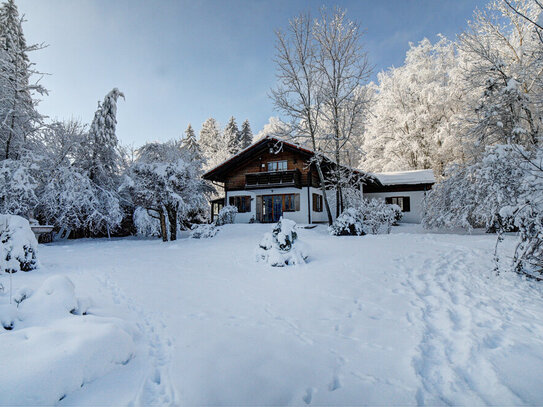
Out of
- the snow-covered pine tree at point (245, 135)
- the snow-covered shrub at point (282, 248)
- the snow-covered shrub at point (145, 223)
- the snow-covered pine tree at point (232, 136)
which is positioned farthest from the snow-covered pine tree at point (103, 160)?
the snow-covered pine tree at point (245, 135)

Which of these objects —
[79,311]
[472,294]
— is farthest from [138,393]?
[472,294]

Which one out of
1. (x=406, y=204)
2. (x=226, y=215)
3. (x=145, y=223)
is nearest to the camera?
(x=145, y=223)

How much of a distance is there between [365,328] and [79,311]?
3.69 meters

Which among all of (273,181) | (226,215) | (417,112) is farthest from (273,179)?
(417,112)

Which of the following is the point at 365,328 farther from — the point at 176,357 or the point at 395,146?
the point at 395,146

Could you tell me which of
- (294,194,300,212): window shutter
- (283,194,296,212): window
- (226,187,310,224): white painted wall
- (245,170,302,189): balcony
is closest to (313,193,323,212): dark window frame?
(226,187,310,224): white painted wall

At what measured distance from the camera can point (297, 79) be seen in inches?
653

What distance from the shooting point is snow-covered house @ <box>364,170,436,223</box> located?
21.5 meters

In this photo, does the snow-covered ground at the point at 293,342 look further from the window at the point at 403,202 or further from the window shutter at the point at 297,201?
the window at the point at 403,202

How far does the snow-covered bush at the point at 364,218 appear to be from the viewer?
12.5 meters

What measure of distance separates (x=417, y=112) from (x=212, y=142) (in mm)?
30283

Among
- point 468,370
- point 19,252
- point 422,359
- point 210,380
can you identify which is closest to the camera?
point 210,380

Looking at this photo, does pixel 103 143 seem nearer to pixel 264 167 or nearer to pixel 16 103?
pixel 16 103

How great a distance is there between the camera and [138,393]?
2297mm
